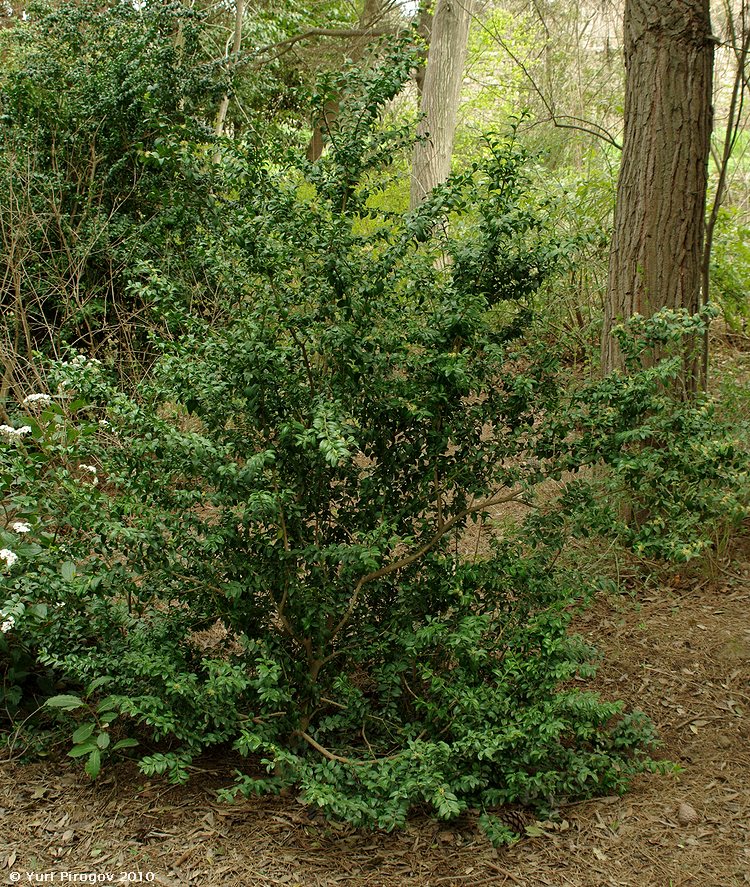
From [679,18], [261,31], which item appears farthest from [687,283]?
[261,31]

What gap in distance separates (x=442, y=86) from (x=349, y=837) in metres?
10.1

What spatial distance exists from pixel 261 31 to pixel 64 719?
12.3 metres

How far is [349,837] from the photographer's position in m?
3.49

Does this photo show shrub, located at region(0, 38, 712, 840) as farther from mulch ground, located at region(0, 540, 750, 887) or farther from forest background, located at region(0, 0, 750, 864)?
mulch ground, located at region(0, 540, 750, 887)

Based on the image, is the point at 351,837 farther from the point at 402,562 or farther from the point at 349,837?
the point at 402,562

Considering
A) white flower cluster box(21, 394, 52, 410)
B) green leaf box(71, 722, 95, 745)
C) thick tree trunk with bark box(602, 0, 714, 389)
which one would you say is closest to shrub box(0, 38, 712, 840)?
green leaf box(71, 722, 95, 745)

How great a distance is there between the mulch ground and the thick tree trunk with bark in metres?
2.64

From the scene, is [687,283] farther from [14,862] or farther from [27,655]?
[14,862]

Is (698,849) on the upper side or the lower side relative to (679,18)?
lower

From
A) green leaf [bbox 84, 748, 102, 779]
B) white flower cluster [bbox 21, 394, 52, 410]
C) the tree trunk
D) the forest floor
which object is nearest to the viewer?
the forest floor

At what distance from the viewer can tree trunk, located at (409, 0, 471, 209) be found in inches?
433

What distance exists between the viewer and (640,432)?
3340mm

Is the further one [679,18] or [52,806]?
[679,18]

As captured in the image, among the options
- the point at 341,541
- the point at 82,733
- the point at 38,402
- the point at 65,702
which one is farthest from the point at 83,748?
the point at 38,402
